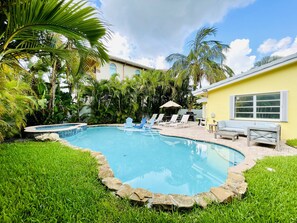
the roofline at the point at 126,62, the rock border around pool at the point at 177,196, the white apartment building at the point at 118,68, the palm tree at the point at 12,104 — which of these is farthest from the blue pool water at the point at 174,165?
the roofline at the point at 126,62

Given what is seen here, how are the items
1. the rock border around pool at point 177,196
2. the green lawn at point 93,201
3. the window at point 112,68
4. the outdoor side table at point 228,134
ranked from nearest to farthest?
the green lawn at point 93,201, the rock border around pool at point 177,196, the outdoor side table at point 228,134, the window at point 112,68

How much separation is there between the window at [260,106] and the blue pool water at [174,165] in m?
3.59

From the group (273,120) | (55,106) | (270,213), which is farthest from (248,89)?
(55,106)

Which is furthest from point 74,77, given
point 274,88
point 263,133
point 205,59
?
point 205,59

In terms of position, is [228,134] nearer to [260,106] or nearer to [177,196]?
[260,106]

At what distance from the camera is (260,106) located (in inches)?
376

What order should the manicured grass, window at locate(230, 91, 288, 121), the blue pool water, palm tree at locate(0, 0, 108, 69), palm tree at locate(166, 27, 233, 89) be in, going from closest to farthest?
palm tree at locate(0, 0, 108, 69)
the blue pool water
the manicured grass
window at locate(230, 91, 288, 121)
palm tree at locate(166, 27, 233, 89)

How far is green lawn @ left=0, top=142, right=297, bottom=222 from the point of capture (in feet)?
8.32

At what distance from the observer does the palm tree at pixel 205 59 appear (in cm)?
1819

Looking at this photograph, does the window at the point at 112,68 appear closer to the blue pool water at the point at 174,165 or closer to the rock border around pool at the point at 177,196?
the blue pool water at the point at 174,165

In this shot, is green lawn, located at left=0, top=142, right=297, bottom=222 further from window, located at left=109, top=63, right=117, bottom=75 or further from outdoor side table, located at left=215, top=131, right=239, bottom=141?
window, located at left=109, top=63, right=117, bottom=75

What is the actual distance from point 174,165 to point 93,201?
3879 mm

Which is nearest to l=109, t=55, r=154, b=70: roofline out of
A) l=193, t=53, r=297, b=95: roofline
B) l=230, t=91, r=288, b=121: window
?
l=193, t=53, r=297, b=95: roofline

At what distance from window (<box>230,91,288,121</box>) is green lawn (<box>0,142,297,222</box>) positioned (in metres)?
5.26
